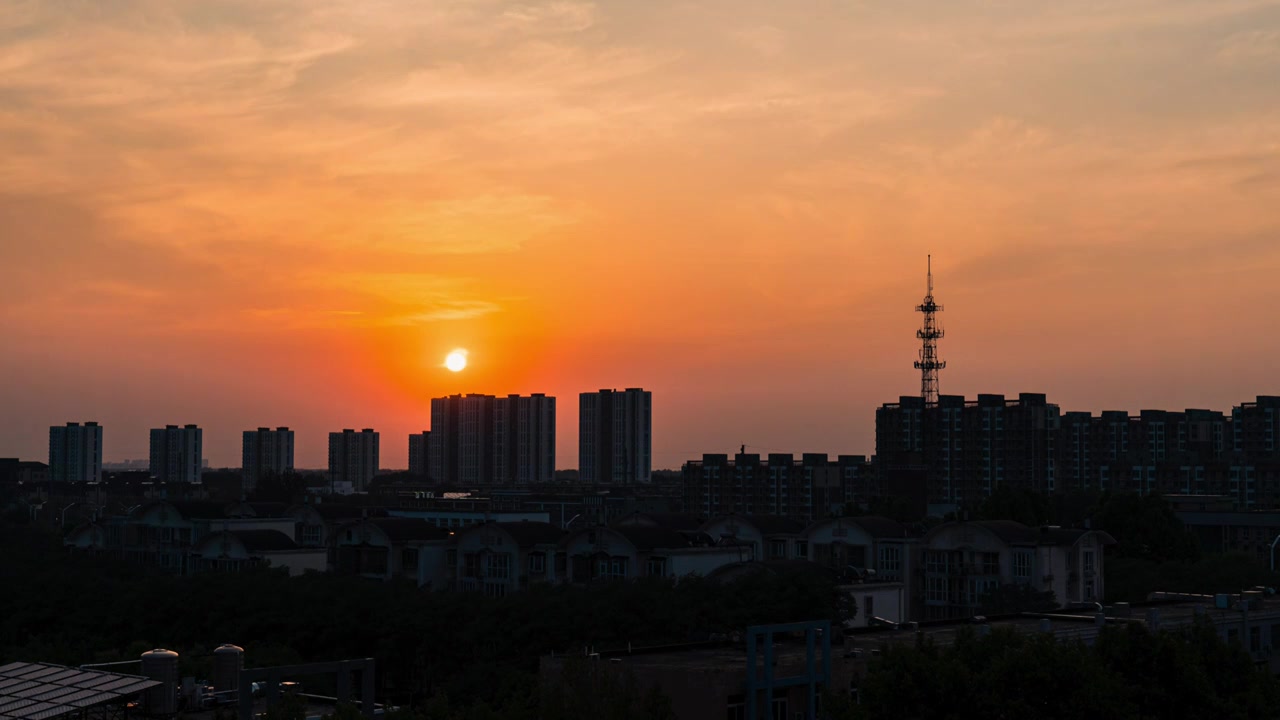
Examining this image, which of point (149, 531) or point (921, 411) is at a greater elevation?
point (921, 411)

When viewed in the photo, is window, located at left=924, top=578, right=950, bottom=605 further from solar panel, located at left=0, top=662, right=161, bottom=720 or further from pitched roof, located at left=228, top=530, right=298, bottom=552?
solar panel, located at left=0, top=662, right=161, bottom=720

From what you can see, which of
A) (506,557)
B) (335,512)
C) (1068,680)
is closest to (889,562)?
(506,557)

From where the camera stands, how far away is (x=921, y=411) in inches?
5881

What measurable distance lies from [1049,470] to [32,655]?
115818mm

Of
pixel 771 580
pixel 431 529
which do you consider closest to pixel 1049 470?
pixel 431 529

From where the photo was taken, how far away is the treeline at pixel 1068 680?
27.7 m

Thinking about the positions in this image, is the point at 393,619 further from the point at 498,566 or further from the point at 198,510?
the point at 198,510

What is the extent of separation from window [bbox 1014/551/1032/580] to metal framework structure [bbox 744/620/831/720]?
112 feet

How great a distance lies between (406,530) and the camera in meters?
76.1

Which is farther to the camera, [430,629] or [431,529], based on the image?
[431,529]

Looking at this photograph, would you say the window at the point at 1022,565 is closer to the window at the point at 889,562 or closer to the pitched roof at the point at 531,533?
the window at the point at 889,562

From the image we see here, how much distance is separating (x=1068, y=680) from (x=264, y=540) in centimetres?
5612

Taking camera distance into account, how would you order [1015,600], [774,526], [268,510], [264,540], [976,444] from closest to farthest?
[1015,600] < [264,540] < [774,526] < [268,510] < [976,444]

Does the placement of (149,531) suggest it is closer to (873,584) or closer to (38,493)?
(873,584)
